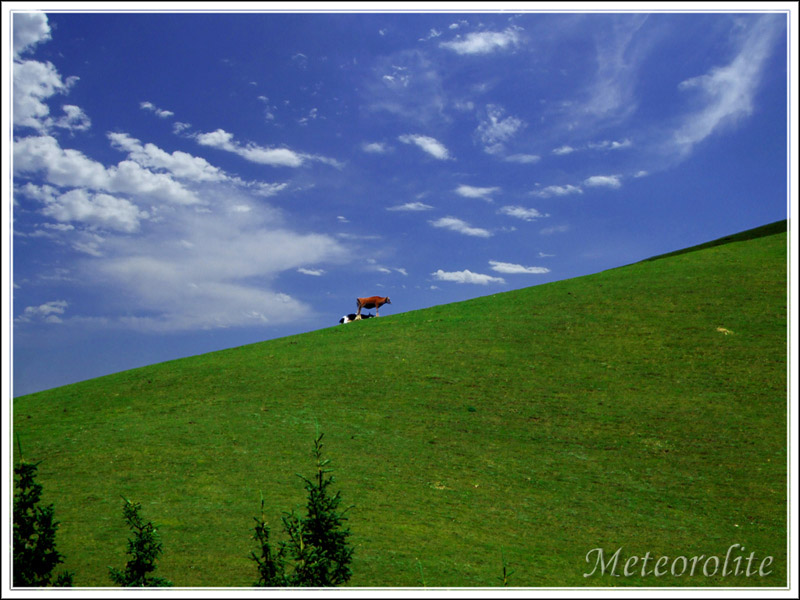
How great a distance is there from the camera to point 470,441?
52.4 feet

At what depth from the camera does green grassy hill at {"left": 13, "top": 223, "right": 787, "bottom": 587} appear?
10.4 meters

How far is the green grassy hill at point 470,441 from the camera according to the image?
34.1 feet

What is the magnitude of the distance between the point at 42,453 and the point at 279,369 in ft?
30.2

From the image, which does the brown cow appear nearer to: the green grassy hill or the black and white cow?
the black and white cow

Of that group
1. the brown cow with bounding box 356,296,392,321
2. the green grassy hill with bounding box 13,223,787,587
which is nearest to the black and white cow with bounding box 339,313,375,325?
the brown cow with bounding box 356,296,392,321

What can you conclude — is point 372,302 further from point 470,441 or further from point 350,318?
point 470,441

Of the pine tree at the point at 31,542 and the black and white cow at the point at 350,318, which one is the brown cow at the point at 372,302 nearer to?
the black and white cow at the point at 350,318

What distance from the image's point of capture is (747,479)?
45.5ft

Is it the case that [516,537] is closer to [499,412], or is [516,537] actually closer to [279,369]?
[499,412]

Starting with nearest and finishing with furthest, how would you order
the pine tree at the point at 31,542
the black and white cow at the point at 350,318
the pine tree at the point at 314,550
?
the pine tree at the point at 314,550, the pine tree at the point at 31,542, the black and white cow at the point at 350,318

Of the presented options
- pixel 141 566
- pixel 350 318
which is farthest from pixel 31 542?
pixel 350 318

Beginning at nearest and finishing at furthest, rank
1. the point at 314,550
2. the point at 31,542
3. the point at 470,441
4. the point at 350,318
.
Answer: the point at 314,550 → the point at 31,542 → the point at 470,441 → the point at 350,318

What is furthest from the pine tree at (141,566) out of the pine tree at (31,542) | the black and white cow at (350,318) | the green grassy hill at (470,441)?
the black and white cow at (350,318)

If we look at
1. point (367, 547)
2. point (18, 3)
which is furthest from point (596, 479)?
point (18, 3)
